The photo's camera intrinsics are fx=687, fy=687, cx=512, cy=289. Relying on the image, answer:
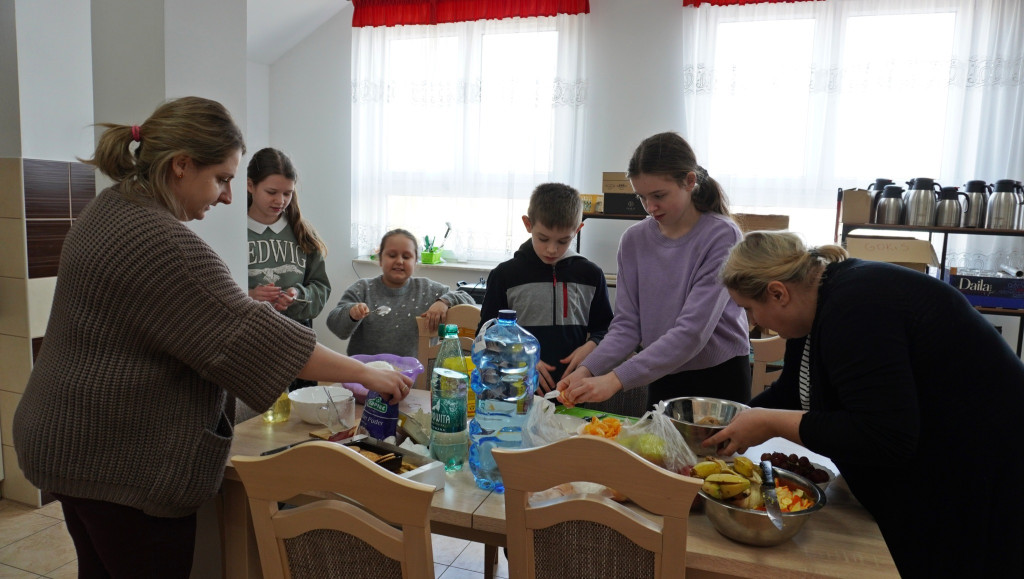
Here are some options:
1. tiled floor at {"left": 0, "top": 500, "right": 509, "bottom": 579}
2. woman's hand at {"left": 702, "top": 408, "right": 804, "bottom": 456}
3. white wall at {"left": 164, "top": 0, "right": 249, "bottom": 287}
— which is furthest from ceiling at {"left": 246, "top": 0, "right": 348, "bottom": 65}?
woman's hand at {"left": 702, "top": 408, "right": 804, "bottom": 456}

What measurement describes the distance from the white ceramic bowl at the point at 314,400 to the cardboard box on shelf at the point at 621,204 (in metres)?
2.50

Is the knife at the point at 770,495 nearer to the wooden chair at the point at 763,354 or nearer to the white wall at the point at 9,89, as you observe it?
the wooden chair at the point at 763,354

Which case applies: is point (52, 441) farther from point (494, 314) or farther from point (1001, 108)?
point (1001, 108)

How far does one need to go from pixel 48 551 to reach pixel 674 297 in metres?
2.49

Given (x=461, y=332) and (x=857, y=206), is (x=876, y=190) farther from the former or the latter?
(x=461, y=332)

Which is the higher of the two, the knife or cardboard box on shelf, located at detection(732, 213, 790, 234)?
cardboard box on shelf, located at detection(732, 213, 790, 234)

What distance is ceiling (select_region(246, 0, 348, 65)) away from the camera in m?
4.52

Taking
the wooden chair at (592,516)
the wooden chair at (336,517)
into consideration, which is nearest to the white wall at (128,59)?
the wooden chair at (336,517)

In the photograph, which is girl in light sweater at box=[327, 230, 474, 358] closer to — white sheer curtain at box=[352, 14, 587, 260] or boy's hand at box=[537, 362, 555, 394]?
boy's hand at box=[537, 362, 555, 394]

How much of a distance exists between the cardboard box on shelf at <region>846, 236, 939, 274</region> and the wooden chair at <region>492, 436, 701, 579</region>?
2.84 metres

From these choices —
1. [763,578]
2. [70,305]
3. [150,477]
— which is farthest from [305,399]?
[763,578]

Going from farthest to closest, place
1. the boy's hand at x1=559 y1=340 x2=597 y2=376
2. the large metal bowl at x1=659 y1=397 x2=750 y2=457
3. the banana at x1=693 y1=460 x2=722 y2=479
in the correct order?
1. the boy's hand at x1=559 y1=340 x2=597 y2=376
2. the large metal bowl at x1=659 y1=397 x2=750 y2=457
3. the banana at x1=693 y1=460 x2=722 y2=479

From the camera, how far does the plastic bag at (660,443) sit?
136 centimetres

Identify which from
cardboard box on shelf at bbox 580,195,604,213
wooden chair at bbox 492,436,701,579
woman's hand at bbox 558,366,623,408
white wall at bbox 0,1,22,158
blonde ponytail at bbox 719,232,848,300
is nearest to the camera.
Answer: wooden chair at bbox 492,436,701,579
